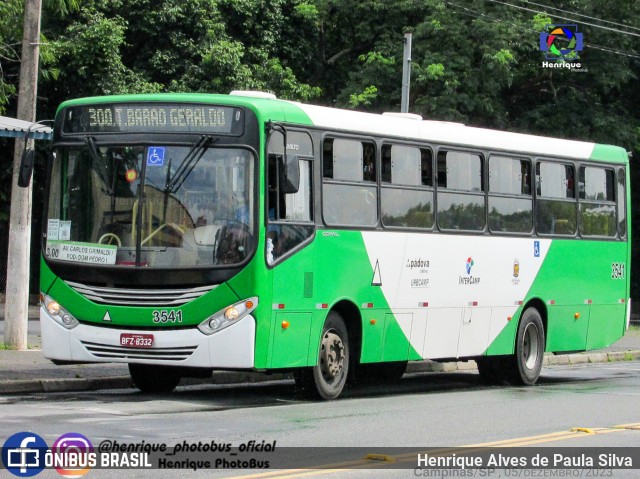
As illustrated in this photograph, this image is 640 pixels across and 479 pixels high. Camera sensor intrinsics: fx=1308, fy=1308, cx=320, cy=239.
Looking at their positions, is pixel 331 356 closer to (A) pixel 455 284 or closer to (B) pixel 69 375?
(A) pixel 455 284

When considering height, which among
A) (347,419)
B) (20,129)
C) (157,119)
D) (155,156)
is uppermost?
(20,129)

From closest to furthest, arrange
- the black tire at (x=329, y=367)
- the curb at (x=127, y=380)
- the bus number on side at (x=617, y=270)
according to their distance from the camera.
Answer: the curb at (x=127, y=380)
the black tire at (x=329, y=367)
the bus number on side at (x=617, y=270)

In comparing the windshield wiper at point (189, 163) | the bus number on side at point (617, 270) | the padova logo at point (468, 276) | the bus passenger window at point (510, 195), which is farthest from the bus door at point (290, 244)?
the bus number on side at point (617, 270)

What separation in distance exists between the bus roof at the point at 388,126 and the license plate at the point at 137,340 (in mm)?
2586

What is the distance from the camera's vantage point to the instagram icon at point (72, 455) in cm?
898

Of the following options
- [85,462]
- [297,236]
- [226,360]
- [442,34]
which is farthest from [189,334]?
[442,34]

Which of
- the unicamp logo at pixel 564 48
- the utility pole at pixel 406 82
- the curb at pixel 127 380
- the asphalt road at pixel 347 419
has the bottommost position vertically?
the asphalt road at pixel 347 419

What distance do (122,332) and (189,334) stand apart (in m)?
0.76

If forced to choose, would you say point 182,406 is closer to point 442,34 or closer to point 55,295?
point 55,295

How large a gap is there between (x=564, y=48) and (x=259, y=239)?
85.4 ft

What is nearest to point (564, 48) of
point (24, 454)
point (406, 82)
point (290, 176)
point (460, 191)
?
point (406, 82)

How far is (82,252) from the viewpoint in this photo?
14.2 m

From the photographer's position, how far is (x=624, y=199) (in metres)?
21.0

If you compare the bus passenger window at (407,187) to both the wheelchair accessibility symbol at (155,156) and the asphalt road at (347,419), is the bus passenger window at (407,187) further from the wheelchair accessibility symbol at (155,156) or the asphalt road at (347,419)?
the wheelchair accessibility symbol at (155,156)
